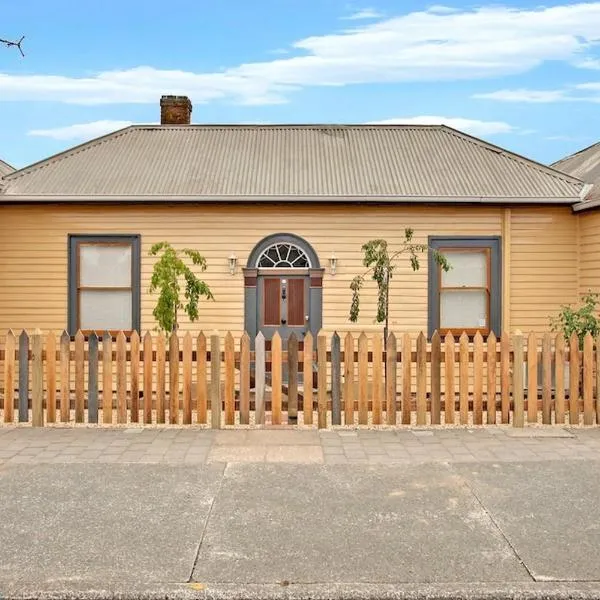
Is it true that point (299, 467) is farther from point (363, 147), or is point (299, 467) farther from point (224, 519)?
point (363, 147)

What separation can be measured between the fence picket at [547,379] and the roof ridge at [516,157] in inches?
196

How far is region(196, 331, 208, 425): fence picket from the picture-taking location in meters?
8.52

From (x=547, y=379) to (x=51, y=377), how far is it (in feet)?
21.2

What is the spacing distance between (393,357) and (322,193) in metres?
4.40

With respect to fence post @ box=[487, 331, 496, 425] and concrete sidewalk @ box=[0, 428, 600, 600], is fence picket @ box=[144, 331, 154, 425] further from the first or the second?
fence post @ box=[487, 331, 496, 425]

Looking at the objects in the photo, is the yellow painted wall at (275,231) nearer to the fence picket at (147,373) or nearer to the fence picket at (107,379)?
the fence picket at (107,379)

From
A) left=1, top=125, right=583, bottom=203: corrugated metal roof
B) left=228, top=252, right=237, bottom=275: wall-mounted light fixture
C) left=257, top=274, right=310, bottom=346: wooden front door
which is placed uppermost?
left=1, top=125, right=583, bottom=203: corrugated metal roof

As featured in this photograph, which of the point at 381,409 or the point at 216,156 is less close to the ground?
the point at 216,156

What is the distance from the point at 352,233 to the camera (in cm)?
1227

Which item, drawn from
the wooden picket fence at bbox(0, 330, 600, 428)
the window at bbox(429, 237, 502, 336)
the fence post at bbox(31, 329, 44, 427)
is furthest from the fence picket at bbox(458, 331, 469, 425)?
the fence post at bbox(31, 329, 44, 427)

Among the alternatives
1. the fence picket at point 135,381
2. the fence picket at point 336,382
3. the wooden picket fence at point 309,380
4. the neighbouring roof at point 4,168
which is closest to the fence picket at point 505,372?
the wooden picket fence at point 309,380

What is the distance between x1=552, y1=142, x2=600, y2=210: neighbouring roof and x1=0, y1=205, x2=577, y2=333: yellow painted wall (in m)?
0.65

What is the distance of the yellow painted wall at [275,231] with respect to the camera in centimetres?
1226

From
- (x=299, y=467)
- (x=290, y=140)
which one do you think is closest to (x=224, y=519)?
(x=299, y=467)
